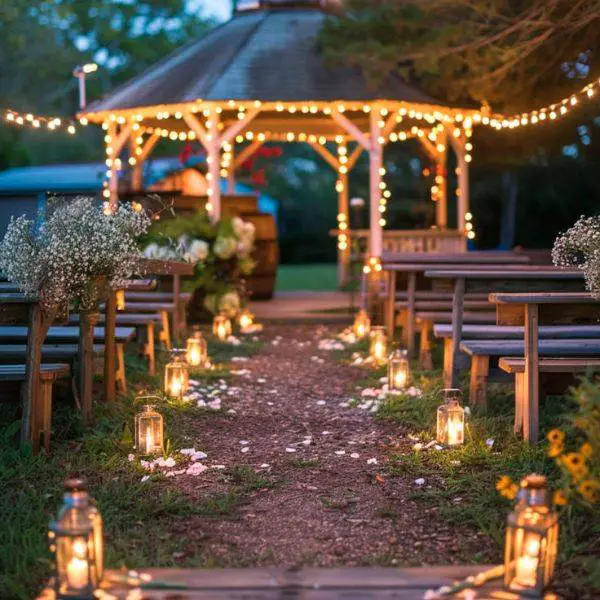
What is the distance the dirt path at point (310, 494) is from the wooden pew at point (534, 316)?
3.09ft

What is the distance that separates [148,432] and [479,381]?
2.44m

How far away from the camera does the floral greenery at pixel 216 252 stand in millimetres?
13641

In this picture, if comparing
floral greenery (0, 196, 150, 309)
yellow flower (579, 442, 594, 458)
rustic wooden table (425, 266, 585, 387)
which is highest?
floral greenery (0, 196, 150, 309)

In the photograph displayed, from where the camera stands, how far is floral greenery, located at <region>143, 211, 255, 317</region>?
44.8 ft

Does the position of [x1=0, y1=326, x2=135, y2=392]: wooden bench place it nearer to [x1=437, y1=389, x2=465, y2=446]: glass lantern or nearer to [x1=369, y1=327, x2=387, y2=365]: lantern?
[x1=437, y1=389, x2=465, y2=446]: glass lantern

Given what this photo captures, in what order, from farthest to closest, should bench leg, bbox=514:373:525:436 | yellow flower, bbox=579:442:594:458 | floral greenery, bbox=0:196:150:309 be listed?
bench leg, bbox=514:373:525:436 → floral greenery, bbox=0:196:150:309 → yellow flower, bbox=579:442:594:458

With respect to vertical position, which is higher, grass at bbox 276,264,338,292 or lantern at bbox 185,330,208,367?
grass at bbox 276,264,338,292

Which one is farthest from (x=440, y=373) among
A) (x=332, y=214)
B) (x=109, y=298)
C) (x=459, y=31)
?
(x=332, y=214)

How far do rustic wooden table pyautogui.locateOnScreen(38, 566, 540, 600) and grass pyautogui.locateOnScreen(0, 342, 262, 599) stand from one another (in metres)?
0.48

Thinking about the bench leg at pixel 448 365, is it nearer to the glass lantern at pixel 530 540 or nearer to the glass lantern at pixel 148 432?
the glass lantern at pixel 148 432

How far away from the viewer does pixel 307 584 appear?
383 centimetres

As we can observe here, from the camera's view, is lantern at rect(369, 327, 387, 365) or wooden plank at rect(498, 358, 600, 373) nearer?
wooden plank at rect(498, 358, 600, 373)

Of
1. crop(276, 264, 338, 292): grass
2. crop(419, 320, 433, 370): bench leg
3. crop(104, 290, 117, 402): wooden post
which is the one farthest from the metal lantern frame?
crop(276, 264, 338, 292): grass

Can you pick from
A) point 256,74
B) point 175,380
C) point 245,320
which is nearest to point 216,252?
point 245,320
